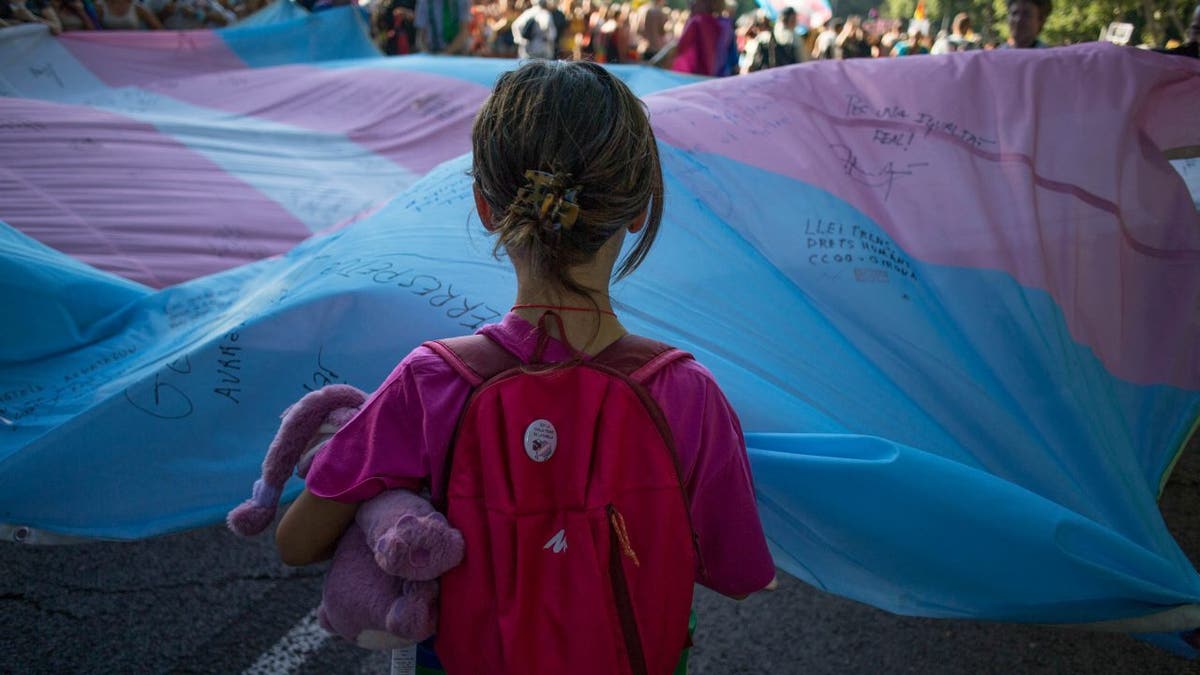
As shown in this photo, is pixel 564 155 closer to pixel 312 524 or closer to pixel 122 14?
pixel 312 524

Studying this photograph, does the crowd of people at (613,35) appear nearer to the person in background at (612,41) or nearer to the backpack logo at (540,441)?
the person in background at (612,41)

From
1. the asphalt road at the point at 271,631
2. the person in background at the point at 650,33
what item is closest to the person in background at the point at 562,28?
the person in background at the point at 650,33

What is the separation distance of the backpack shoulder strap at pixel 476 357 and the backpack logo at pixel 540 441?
2.8 inches

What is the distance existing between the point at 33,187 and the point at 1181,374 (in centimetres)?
319

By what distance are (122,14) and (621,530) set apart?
600 centimetres

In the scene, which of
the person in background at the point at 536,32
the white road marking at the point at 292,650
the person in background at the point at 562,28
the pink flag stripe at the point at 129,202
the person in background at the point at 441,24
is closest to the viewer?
the white road marking at the point at 292,650

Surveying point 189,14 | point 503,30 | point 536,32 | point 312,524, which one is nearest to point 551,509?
point 312,524

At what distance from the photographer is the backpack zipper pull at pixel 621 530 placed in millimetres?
1021

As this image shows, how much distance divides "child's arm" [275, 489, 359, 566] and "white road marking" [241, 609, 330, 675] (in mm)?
1397

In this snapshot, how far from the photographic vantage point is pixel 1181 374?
2061mm

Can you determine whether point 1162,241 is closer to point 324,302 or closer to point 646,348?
point 646,348

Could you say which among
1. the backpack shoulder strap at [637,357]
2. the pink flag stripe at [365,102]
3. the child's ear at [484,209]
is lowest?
the pink flag stripe at [365,102]

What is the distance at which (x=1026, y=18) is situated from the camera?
3.89m

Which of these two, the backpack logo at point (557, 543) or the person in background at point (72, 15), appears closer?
the backpack logo at point (557, 543)
